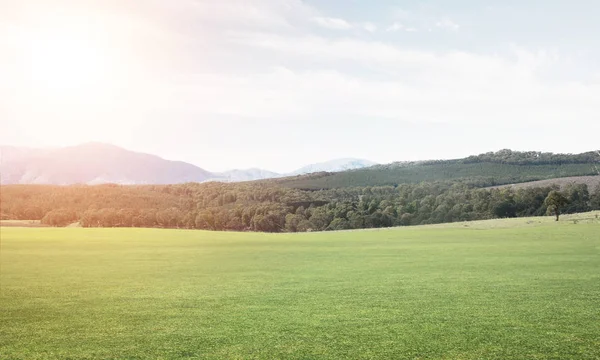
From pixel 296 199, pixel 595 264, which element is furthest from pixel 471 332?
pixel 296 199

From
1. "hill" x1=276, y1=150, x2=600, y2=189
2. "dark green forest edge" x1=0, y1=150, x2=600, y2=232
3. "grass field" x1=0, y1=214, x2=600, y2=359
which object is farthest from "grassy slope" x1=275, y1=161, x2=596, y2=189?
"grass field" x1=0, y1=214, x2=600, y2=359

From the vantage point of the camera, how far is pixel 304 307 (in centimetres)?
1816

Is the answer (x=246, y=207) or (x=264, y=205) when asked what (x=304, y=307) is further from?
(x=264, y=205)

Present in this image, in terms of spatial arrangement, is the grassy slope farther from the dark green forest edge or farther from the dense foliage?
the dense foliage

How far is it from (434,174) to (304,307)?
163m

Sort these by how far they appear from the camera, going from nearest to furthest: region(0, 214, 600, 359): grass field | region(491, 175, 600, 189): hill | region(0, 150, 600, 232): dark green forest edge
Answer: region(0, 214, 600, 359): grass field
region(0, 150, 600, 232): dark green forest edge
region(491, 175, 600, 189): hill

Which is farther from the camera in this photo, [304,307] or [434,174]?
[434,174]

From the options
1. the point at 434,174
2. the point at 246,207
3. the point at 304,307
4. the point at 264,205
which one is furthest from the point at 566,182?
the point at 304,307

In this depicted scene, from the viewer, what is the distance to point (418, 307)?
17891 millimetres

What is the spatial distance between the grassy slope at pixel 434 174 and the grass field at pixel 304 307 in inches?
4936

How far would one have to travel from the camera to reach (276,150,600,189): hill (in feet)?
543

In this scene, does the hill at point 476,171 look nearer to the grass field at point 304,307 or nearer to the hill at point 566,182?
the hill at point 566,182

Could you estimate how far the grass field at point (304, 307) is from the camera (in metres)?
12.9

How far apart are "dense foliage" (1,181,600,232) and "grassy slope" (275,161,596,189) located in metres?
42.8
